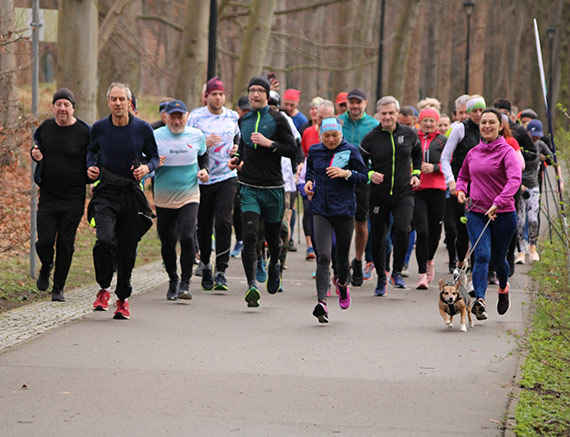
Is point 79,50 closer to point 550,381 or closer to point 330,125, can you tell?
point 330,125

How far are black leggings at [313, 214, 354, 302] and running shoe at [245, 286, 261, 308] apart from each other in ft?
2.19

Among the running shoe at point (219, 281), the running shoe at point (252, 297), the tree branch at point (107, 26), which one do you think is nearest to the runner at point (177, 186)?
the running shoe at point (219, 281)

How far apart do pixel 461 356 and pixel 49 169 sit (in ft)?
14.3

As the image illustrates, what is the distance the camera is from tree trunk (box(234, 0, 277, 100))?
2576 centimetres

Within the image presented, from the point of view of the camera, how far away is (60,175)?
34.8 ft

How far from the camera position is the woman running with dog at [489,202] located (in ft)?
33.1

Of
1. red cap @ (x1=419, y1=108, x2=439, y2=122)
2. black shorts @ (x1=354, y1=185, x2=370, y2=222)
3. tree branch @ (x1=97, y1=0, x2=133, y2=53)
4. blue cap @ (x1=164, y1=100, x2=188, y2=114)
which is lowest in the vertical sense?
black shorts @ (x1=354, y1=185, x2=370, y2=222)

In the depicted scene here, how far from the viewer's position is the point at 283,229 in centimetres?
1190

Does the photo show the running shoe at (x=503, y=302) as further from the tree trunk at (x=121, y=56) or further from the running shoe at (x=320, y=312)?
the tree trunk at (x=121, y=56)

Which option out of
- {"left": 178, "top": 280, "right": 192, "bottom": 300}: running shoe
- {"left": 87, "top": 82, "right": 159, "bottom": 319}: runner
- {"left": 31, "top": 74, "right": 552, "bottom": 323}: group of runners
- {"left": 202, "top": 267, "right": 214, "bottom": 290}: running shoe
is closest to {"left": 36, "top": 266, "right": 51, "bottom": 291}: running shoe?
{"left": 31, "top": 74, "right": 552, "bottom": 323}: group of runners

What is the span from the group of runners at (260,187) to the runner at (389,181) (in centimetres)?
1

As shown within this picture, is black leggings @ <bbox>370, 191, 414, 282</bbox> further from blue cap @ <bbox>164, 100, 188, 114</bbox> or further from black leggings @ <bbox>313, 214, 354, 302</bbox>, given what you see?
blue cap @ <bbox>164, 100, 188, 114</bbox>

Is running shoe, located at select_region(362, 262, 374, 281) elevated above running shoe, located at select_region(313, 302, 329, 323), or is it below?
below

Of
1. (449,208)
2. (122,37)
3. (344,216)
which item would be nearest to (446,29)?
(122,37)
